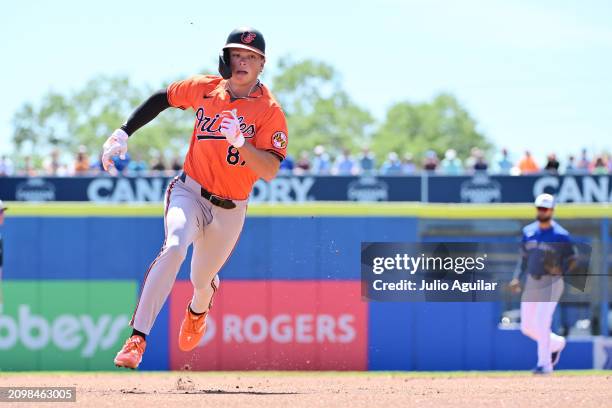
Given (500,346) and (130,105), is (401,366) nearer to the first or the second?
(500,346)

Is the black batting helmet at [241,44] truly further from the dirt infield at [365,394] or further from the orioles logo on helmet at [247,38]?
the dirt infield at [365,394]

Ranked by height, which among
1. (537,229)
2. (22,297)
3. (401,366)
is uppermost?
(537,229)

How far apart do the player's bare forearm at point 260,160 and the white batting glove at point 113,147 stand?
1017 mm

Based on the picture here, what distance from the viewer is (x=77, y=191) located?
61.7 feet

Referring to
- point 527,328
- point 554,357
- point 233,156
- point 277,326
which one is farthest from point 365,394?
point 277,326

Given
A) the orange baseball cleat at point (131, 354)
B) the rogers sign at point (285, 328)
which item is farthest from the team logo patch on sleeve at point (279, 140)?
the rogers sign at point (285, 328)

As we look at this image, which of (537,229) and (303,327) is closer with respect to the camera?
(537,229)

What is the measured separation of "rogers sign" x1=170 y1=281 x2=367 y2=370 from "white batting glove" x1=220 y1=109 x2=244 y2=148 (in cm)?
647

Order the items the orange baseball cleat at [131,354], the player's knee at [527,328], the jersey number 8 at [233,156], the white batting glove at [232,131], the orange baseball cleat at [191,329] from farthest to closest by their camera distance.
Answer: the player's knee at [527,328], the orange baseball cleat at [191,329], the jersey number 8 at [233,156], the orange baseball cleat at [131,354], the white batting glove at [232,131]

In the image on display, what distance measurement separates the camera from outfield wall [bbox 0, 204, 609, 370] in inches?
534

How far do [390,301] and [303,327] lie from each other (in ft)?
3.63

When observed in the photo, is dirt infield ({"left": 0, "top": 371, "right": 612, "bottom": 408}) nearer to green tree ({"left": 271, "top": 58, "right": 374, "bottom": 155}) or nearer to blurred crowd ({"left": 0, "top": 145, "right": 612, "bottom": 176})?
blurred crowd ({"left": 0, "top": 145, "right": 612, "bottom": 176})

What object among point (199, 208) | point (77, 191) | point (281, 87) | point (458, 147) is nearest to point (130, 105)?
point (281, 87)

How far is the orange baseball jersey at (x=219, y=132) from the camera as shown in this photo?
7738 mm
